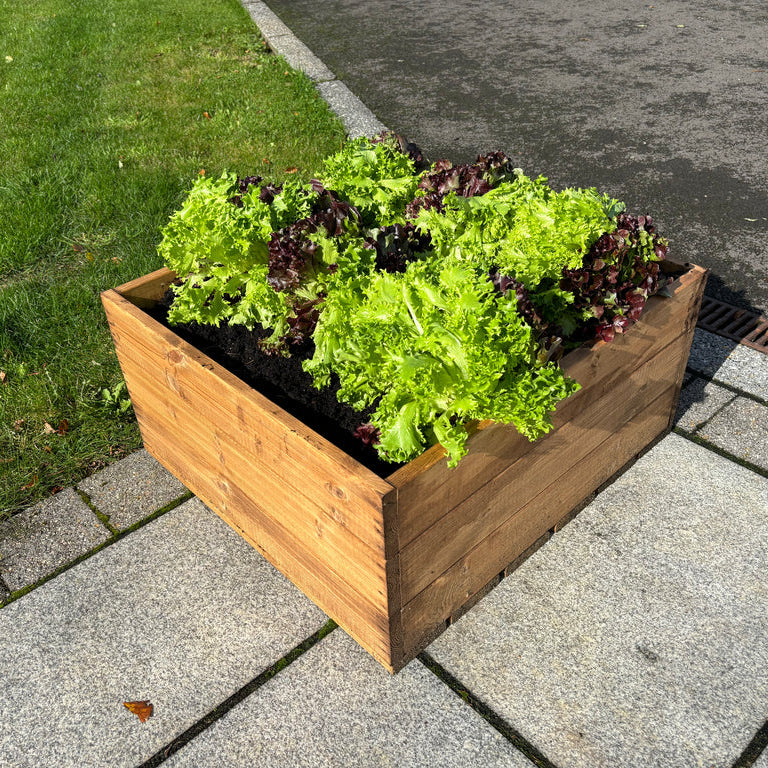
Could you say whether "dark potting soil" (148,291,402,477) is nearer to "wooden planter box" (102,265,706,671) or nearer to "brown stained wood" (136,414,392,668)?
"wooden planter box" (102,265,706,671)

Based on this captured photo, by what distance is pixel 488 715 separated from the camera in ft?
8.20

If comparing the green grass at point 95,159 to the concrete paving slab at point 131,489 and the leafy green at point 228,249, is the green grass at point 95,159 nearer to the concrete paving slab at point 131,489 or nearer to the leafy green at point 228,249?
the concrete paving slab at point 131,489

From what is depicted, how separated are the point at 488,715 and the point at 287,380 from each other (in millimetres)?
1374

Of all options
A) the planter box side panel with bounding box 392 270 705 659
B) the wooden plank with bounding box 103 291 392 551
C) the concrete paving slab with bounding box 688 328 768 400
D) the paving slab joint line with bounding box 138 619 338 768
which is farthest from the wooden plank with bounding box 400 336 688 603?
the concrete paving slab with bounding box 688 328 768 400

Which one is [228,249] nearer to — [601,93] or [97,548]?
[97,548]

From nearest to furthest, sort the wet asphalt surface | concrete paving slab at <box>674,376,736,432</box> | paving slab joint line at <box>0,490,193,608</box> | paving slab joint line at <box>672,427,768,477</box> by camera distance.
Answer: paving slab joint line at <box>0,490,193,608</box>
paving slab joint line at <box>672,427,768,477</box>
concrete paving slab at <box>674,376,736,432</box>
the wet asphalt surface

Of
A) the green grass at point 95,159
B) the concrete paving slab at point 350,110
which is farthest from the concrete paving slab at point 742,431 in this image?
the concrete paving slab at point 350,110

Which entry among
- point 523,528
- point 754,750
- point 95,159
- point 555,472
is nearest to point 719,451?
point 555,472

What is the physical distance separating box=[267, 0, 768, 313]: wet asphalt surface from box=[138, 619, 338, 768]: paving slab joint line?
332cm

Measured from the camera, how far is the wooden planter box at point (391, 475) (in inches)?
92.6

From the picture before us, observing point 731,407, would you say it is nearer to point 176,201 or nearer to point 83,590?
point 83,590

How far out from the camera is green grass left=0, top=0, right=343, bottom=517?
388cm

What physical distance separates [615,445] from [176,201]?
391 centimetres

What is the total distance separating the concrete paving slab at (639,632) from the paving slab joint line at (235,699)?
46 cm
